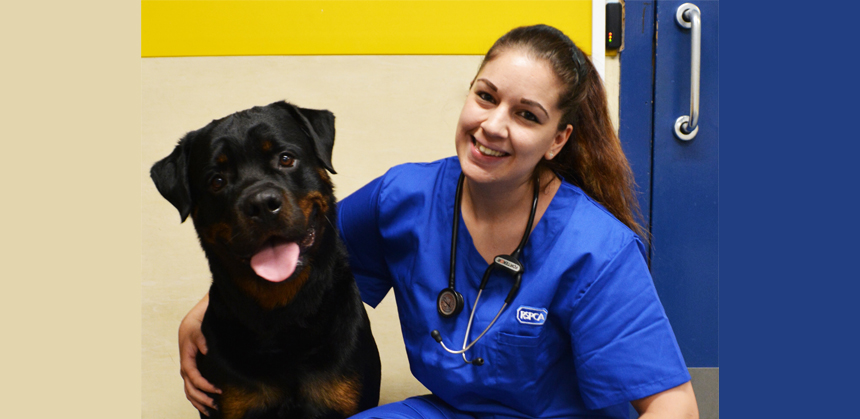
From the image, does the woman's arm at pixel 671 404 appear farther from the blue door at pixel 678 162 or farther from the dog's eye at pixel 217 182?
the dog's eye at pixel 217 182

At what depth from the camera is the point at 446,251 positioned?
4.77ft

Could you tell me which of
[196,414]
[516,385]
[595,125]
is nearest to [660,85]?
[595,125]

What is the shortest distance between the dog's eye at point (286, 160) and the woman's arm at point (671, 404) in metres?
0.94

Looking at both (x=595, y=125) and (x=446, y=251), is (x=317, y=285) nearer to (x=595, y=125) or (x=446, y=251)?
(x=446, y=251)

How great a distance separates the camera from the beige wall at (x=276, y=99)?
2.00 metres

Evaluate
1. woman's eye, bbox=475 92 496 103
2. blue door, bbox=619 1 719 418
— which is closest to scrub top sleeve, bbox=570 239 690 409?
woman's eye, bbox=475 92 496 103

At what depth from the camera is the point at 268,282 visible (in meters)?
1.30

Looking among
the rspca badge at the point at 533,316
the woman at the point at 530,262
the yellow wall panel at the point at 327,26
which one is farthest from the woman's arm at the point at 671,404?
the yellow wall panel at the point at 327,26

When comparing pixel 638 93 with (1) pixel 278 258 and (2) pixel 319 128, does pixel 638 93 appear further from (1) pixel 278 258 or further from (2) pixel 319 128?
(1) pixel 278 258

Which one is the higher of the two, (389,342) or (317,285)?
(317,285)

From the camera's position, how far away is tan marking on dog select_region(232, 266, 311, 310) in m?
1.31

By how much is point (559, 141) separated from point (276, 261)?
2.35 feet

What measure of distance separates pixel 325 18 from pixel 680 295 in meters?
1.57

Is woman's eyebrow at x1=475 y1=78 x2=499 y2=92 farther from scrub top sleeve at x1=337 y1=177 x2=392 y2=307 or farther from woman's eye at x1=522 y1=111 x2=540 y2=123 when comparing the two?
scrub top sleeve at x1=337 y1=177 x2=392 y2=307
